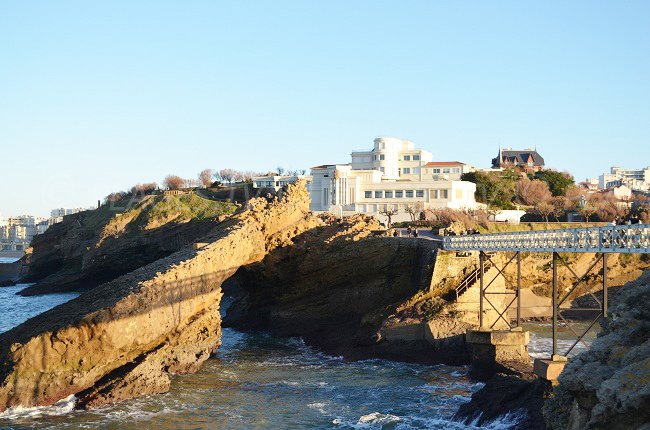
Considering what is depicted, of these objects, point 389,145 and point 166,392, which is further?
point 389,145

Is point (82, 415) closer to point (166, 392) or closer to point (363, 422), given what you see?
point (166, 392)

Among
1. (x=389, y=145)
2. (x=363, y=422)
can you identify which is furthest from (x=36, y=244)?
(x=363, y=422)

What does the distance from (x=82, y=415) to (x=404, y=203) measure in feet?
206

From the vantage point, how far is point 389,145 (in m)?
103

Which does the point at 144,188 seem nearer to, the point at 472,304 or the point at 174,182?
the point at 174,182

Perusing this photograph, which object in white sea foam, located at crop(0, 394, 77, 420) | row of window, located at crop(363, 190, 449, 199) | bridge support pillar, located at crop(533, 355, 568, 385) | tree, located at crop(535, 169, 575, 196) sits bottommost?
white sea foam, located at crop(0, 394, 77, 420)

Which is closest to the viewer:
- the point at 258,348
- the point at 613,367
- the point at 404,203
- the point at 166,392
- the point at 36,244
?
→ the point at 613,367

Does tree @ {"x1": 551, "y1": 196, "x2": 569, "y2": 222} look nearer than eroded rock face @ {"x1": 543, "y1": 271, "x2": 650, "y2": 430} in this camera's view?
No

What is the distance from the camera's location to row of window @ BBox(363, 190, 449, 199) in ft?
284

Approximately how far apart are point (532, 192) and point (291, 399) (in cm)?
6941

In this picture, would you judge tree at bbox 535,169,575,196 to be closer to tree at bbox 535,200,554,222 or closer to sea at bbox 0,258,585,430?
tree at bbox 535,200,554,222

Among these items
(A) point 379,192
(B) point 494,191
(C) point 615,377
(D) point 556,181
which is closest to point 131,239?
(A) point 379,192

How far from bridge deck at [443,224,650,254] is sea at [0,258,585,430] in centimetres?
627

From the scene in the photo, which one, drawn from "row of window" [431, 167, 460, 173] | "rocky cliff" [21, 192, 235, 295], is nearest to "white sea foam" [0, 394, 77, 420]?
"rocky cliff" [21, 192, 235, 295]
